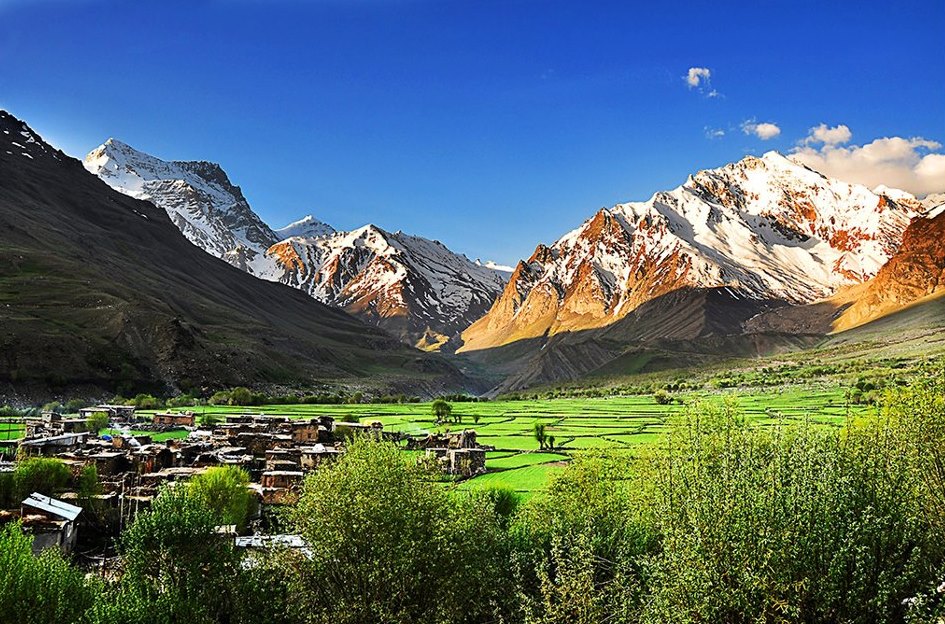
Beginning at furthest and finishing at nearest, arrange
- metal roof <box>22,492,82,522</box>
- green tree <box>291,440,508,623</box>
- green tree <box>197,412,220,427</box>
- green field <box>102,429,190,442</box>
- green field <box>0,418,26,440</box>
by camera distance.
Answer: green tree <box>197,412,220,427</box> < green field <box>102,429,190,442</box> < green field <box>0,418,26,440</box> < metal roof <box>22,492,82,522</box> < green tree <box>291,440,508,623</box>

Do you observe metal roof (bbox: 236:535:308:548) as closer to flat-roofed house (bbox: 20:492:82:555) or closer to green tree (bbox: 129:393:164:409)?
flat-roofed house (bbox: 20:492:82:555)

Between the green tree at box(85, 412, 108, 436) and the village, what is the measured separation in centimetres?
44

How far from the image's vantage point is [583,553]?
26.5m

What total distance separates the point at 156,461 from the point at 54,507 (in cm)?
1888

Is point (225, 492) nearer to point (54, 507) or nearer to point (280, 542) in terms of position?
point (54, 507)

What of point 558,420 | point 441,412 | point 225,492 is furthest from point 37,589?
point 558,420

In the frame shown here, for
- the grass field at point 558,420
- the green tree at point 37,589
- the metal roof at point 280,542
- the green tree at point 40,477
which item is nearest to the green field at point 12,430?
the grass field at point 558,420

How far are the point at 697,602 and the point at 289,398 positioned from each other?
432 ft

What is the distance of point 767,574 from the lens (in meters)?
22.1

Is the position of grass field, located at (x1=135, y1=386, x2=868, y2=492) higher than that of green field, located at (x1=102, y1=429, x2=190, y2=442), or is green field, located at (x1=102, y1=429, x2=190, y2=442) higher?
green field, located at (x1=102, y1=429, x2=190, y2=442)

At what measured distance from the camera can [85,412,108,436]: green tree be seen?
82250 mm

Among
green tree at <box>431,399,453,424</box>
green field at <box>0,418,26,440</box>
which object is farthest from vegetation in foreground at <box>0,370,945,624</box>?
green tree at <box>431,399,453,424</box>

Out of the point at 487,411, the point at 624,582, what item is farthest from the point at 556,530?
the point at 487,411

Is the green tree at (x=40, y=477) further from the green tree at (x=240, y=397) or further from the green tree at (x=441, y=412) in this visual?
the green tree at (x=240, y=397)
